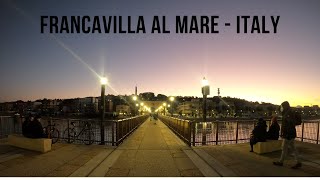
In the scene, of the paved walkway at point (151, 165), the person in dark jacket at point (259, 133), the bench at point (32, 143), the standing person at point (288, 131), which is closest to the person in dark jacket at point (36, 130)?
the bench at point (32, 143)

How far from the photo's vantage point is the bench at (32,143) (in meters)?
12.0

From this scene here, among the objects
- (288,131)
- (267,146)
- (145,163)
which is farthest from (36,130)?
(288,131)

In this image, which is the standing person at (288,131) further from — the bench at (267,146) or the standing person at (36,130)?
the standing person at (36,130)

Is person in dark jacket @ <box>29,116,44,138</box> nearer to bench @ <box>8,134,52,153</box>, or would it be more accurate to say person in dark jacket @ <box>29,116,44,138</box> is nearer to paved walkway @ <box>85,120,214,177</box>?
bench @ <box>8,134,52,153</box>

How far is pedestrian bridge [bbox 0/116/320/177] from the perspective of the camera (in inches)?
344

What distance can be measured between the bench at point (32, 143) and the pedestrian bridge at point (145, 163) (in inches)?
10.8

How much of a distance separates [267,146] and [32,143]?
360 inches

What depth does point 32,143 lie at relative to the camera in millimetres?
12367

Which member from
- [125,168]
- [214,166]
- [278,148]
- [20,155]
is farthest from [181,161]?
[20,155]

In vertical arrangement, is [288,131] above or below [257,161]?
above

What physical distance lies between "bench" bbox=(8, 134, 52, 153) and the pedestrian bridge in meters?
0.28

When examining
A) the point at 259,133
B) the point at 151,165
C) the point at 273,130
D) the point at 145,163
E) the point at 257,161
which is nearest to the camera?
the point at 151,165

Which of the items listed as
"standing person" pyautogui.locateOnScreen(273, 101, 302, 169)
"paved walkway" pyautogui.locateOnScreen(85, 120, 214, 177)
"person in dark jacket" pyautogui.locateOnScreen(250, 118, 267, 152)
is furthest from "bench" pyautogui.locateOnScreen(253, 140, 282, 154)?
"paved walkway" pyautogui.locateOnScreen(85, 120, 214, 177)

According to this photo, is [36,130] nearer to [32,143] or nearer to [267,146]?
[32,143]
